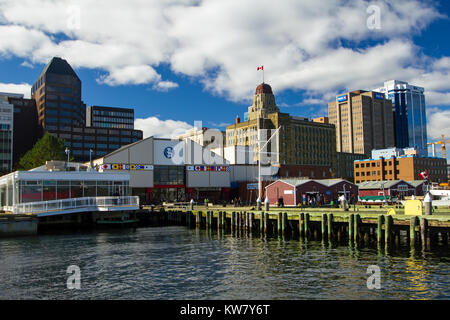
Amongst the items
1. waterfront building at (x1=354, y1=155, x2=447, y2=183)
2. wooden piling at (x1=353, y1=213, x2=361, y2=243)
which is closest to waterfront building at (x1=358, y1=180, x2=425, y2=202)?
wooden piling at (x1=353, y1=213, x2=361, y2=243)

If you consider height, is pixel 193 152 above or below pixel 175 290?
above

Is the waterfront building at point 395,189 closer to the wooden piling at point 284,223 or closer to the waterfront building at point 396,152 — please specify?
the wooden piling at point 284,223

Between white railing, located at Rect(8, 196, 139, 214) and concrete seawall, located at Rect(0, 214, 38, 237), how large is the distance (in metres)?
2.72

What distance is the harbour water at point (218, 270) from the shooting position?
19.2 meters

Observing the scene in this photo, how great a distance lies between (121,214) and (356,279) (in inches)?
1444

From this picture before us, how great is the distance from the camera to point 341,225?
3772 centimetres

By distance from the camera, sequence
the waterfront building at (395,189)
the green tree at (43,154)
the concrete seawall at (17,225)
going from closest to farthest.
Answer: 1. the concrete seawall at (17,225)
2. the waterfront building at (395,189)
3. the green tree at (43,154)

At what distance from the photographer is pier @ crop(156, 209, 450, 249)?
29859mm

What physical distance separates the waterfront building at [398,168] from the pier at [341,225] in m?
120

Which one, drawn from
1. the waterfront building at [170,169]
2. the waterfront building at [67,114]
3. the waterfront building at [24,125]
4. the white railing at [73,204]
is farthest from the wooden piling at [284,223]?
the waterfront building at [24,125]
